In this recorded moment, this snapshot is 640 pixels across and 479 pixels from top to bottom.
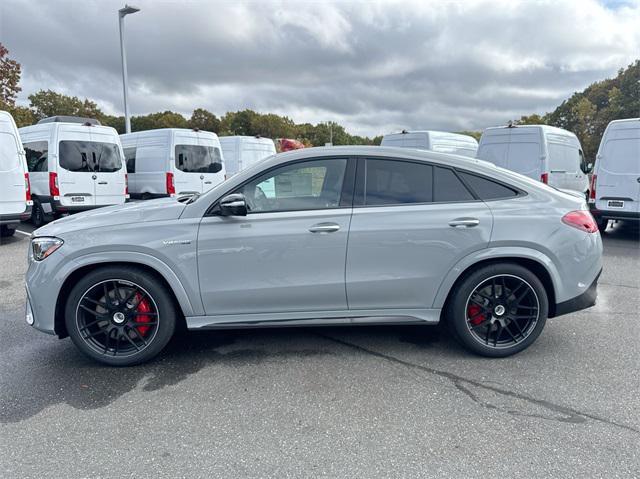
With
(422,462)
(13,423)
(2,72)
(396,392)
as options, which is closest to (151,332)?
(13,423)

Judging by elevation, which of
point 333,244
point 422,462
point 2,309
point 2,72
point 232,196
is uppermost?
point 2,72

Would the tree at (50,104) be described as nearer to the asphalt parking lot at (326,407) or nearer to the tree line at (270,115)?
the tree line at (270,115)

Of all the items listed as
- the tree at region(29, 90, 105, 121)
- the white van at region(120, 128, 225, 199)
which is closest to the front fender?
the white van at region(120, 128, 225, 199)

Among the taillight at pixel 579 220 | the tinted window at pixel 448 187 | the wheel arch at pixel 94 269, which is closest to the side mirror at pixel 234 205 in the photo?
the wheel arch at pixel 94 269

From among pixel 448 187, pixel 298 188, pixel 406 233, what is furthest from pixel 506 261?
pixel 298 188

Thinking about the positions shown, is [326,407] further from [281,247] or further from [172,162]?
[172,162]

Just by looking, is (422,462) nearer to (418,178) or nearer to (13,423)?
(418,178)

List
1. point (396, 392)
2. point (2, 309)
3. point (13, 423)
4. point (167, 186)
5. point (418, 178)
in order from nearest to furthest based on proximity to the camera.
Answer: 1. point (13, 423)
2. point (396, 392)
3. point (418, 178)
4. point (2, 309)
5. point (167, 186)

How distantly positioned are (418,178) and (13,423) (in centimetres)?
322

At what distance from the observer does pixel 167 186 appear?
10820 millimetres

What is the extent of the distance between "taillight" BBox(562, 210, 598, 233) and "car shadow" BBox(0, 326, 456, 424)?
4.48ft

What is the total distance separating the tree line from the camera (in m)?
23.7

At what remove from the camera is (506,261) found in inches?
131

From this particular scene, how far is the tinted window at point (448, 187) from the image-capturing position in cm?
334
